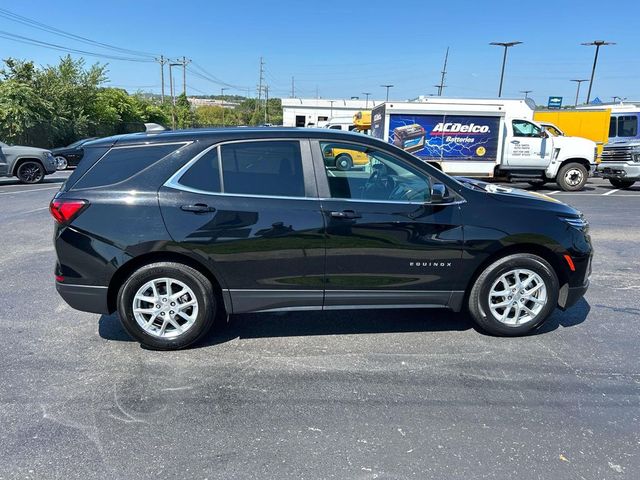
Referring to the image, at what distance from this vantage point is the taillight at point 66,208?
→ 362 centimetres

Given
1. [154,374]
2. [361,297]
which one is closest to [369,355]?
[361,297]

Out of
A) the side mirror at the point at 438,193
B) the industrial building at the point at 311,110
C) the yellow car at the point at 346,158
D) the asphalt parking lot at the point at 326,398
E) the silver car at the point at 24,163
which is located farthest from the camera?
the industrial building at the point at 311,110

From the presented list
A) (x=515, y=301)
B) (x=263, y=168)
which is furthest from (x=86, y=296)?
(x=515, y=301)

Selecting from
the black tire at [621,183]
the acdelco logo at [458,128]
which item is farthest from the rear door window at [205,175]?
the black tire at [621,183]

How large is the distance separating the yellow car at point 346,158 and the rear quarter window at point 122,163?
119 cm

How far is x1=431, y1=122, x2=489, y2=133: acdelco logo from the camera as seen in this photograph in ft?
49.0

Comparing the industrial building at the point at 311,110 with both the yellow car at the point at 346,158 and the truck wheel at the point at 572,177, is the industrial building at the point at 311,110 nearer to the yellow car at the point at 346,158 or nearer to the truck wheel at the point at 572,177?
the truck wheel at the point at 572,177

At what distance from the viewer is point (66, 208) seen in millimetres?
3639

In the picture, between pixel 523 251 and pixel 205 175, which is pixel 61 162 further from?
pixel 523 251

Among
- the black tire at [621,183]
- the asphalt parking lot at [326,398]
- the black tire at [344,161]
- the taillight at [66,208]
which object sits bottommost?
the asphalt parking lot at [326,398]

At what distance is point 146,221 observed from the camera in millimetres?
3588

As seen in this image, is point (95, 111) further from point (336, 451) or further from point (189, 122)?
point (336, 451)

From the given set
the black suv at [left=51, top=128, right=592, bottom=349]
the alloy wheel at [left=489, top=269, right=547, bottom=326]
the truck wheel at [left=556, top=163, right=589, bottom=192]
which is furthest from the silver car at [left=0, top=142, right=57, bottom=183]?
the truck wheel at [left=556, top=163, right=589, bottom=192]

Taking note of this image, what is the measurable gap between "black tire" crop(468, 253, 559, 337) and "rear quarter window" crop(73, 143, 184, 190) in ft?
8.74
